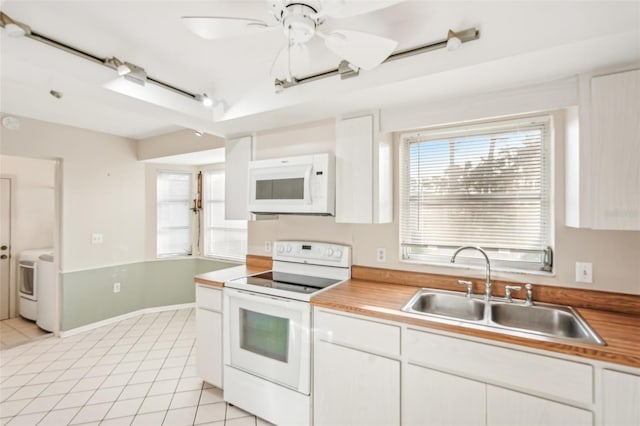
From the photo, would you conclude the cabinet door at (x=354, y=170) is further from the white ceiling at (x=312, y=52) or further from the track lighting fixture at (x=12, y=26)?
the track lighting fixture at (x=12, y=26)

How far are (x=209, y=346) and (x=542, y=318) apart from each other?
229cm

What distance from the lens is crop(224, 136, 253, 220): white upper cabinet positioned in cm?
283

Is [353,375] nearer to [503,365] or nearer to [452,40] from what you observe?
[503,365]

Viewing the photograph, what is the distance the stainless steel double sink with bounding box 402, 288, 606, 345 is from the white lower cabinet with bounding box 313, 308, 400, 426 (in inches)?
11.4

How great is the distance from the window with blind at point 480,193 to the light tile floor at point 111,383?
1830mm

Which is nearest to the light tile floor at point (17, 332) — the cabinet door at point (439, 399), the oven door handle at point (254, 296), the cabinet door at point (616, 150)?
the oven door handle at point (254, 296)

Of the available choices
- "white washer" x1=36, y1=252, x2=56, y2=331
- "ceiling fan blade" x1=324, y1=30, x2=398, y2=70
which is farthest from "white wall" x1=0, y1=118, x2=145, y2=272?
"ceiling fan blade" x1=324, y1=30, x2=398, y2=70

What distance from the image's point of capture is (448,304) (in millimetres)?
2033

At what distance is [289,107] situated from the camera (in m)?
2.18

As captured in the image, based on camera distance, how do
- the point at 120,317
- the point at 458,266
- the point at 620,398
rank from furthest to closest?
the point at 120,317 < the point at 458,266 < the point at 620,398

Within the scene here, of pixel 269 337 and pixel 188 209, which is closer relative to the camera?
pixel 269 337

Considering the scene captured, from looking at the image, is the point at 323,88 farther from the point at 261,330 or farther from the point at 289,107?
the point at 261,330

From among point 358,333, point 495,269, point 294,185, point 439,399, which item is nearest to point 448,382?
point 439,399

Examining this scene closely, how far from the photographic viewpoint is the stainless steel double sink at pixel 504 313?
1.57 meters
